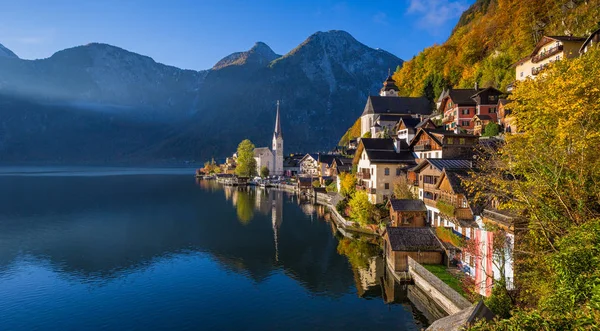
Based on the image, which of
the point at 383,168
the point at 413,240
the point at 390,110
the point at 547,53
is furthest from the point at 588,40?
the point at 390,110

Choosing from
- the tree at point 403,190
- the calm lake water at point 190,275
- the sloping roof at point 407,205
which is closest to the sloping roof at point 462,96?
the tree at point 403,190

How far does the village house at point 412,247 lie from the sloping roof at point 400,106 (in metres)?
70.7

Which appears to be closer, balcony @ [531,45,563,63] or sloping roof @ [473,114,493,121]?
balcony @ [531,45,563,63]

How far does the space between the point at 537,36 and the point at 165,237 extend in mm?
84086

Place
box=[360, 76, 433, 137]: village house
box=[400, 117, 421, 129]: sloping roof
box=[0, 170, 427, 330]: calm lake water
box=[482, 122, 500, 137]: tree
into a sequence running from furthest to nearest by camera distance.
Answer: box=[360, 76, 433, 137]: village house → box=[400, 117, 421, 129]: sloping roof → box=[482, 122, 500, 137]: tree → box=[0, 170, 427, 330]: calm lake water

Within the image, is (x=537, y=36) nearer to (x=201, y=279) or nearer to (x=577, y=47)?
(x=577, y=47)

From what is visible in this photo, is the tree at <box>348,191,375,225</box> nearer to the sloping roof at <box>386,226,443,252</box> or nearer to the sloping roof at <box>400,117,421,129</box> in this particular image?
the sloping roof at <box>386,226,443,252</box>

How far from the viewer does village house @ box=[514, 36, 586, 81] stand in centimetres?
5525

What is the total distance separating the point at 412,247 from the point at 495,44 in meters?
78.0

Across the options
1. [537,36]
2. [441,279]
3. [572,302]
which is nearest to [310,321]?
[441,279]

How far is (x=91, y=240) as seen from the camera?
52250mm

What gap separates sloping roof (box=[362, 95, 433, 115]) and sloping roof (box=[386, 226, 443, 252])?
70.6 metres

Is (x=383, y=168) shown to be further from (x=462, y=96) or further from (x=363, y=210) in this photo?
(x=462, y=96)

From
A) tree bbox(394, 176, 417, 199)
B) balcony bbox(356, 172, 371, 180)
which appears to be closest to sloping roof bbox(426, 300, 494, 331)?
tree bbox(394, 176, 417, 199)
